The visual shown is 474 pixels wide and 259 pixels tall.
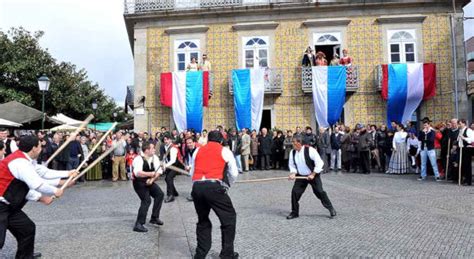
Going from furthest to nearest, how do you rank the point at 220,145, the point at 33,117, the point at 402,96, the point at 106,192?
the point at 402,96 < the point at 33,117 < the point at 106,192 < the point at 220,145

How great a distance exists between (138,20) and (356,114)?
12.0m

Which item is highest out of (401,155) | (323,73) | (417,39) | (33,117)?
(417,39)

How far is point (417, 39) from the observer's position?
18.7 m

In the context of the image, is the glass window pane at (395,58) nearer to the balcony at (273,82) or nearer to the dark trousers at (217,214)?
the balcony at (273,82)

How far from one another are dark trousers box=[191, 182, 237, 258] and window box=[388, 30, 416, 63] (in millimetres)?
16365

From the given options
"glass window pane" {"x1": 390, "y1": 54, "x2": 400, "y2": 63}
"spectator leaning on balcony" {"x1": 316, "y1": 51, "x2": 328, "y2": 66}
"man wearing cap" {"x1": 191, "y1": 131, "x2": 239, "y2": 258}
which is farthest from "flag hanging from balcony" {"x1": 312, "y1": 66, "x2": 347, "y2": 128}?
"man wearing cap" {"x1": 191, "y1": 131, "x2": 239, "y2": 258}

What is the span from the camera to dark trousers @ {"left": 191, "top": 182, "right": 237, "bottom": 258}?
16.5 feet

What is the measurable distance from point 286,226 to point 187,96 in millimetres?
12674

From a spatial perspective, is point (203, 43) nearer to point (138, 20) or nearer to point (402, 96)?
point (138, 20)

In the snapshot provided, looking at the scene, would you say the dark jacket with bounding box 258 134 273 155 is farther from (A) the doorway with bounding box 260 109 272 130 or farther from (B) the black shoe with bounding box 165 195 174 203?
(B) the black shoe with bounding box 165 195 174 203

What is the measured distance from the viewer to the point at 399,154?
45.4 ft

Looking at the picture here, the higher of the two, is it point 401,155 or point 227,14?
point 227,14

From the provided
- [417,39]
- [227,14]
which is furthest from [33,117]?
[417,39]

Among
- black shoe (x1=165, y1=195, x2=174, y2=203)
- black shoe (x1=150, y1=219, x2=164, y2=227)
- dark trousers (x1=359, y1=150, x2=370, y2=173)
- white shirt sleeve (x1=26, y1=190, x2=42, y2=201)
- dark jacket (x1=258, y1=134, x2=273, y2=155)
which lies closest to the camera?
white shirt sleeve (x1=26, y1=190, x2=42, y2=201)
